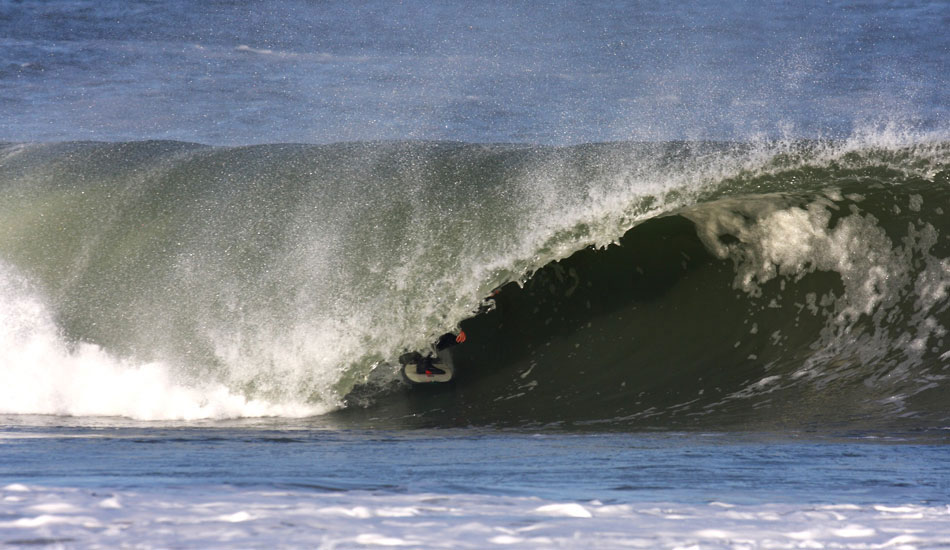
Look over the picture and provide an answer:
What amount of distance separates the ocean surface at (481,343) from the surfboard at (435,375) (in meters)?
0.08

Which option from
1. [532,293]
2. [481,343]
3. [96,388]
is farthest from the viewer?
[532,293]

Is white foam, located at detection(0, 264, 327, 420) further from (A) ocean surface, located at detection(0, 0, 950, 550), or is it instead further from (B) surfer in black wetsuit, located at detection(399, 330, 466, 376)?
(B) surfer in black wetsuit, located at detection(399, 330, 466, 376)

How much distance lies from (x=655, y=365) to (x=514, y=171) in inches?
72.4

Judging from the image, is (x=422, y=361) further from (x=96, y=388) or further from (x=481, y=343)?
(x=96, y=388)

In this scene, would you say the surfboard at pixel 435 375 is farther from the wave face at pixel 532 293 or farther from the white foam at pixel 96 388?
the white foam at pixel 96 388

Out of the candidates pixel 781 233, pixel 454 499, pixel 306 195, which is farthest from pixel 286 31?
pixel 454 499

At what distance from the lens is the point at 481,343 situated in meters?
5.57

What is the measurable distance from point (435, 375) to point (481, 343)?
412 mm

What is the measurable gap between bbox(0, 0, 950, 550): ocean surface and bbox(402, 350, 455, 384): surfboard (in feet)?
0.27

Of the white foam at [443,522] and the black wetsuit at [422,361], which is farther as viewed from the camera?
the black wetsuit at [422,361]

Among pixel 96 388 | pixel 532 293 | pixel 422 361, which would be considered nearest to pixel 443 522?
pixel 422 361

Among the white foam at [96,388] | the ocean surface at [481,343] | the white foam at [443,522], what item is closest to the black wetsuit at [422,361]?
the ocean surface at [481,343]

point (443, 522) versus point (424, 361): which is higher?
point (424, 361)

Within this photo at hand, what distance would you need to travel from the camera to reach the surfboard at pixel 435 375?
523 cm
